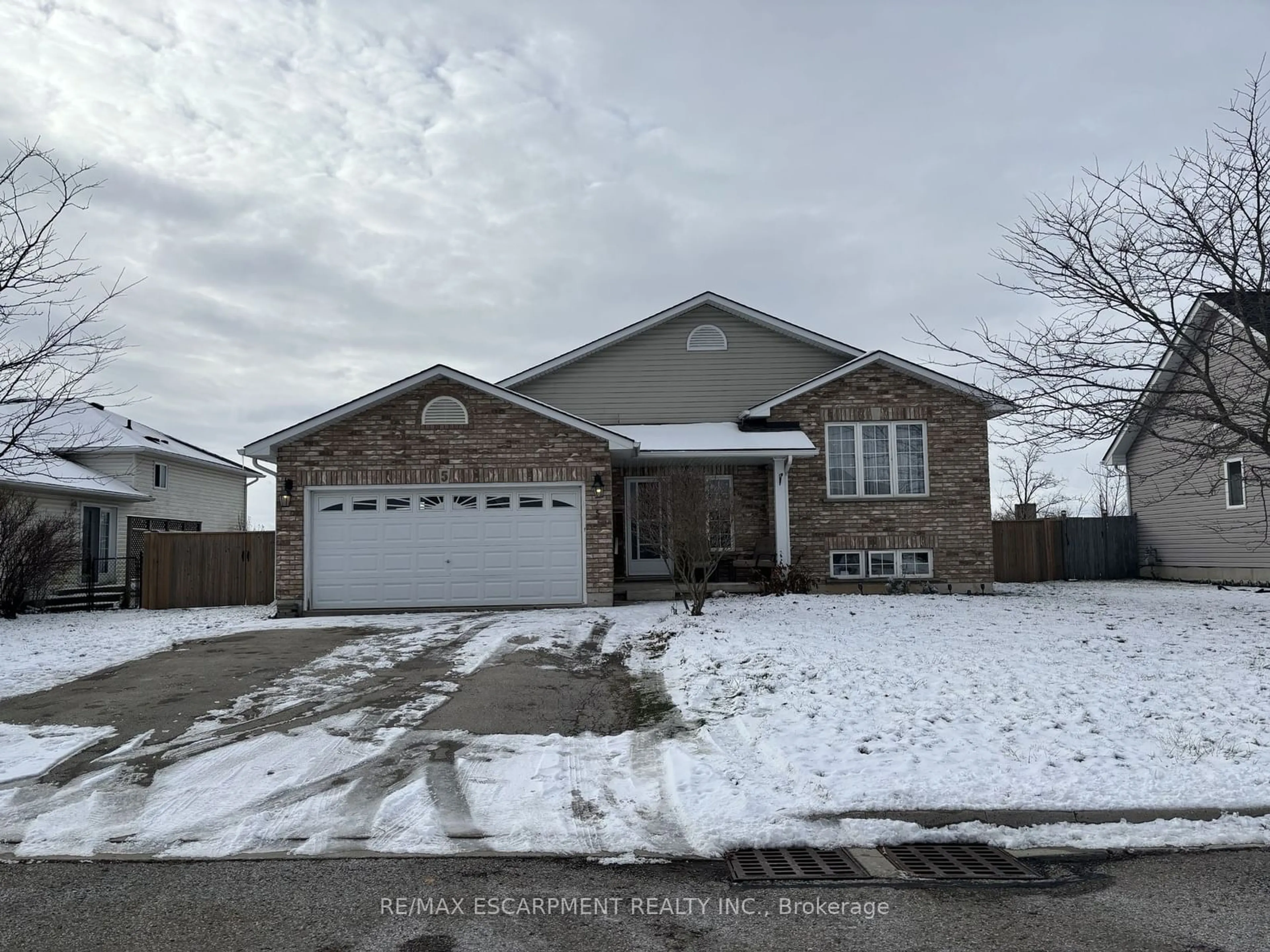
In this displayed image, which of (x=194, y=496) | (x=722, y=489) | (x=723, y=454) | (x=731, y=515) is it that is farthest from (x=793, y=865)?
(x=194, y=496)

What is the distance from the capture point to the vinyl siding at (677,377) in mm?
19578

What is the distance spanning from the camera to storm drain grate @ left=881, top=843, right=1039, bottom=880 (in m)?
4.69

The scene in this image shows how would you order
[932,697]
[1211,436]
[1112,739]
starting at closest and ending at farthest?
[1112,739] → [932,697] → [1211,436]

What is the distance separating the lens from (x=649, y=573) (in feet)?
61.3

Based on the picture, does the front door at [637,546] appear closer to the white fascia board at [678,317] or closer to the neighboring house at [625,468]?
the neighboring house at [625,468]

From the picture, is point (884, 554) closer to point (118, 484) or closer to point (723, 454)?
point (723, 454)

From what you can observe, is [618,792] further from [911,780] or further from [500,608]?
[500,608]

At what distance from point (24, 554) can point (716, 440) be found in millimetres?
12553

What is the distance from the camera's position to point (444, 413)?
15.8 m

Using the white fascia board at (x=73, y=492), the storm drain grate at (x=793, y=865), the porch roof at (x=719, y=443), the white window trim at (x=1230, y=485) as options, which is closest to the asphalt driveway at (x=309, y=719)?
the storm drain grate at (x=793, y=865)

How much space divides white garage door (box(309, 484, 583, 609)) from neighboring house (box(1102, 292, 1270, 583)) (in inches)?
375

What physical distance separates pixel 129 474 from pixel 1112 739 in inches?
993

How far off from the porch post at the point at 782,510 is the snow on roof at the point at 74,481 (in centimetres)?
1428

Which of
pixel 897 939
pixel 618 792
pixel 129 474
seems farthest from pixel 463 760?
pixel 129 474
